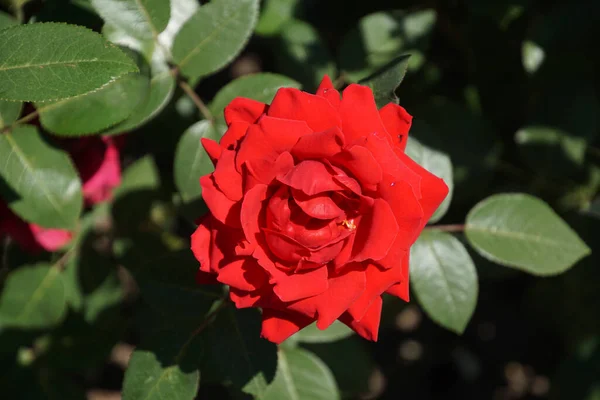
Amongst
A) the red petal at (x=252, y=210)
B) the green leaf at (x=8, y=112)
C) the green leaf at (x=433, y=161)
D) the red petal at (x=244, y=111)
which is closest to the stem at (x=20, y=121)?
the green leaf at (x=8, y=112)

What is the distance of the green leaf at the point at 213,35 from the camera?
1140 millimetres

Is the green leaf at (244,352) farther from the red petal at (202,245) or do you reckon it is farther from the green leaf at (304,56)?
the green leaf at (304,56)

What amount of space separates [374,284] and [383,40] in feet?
2.61

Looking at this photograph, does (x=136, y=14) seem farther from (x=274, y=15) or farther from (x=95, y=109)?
(x=274, y=15)

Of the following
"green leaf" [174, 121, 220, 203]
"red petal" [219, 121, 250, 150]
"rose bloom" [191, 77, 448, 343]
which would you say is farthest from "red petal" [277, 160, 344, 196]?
"green leaf" [174, 121, 220, 203]

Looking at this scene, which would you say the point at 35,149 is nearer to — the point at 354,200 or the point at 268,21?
the point at 354,200

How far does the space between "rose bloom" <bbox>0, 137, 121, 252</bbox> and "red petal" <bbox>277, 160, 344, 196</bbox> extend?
0.63m

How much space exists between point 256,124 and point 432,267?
0.55 meters

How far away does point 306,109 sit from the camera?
819 mm

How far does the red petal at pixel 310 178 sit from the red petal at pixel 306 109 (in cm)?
6

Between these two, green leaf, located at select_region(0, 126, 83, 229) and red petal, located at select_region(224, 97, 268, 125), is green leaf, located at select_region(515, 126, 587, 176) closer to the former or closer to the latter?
red petal, located at select_region(224, 97, 268, 125)

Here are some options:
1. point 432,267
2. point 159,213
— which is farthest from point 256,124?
point 159,213

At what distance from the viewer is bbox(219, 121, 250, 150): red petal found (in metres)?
0.86

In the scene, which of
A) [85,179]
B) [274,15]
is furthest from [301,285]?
[274,15]
